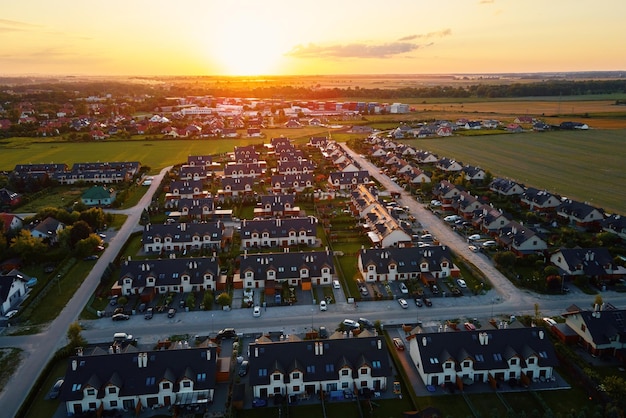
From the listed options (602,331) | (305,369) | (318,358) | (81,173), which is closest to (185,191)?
(81,173)

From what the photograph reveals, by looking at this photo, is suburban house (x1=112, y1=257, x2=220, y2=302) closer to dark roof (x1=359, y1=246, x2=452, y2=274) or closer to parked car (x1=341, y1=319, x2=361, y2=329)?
parked car (x1=341, y1=319, x2=361, y2=329)

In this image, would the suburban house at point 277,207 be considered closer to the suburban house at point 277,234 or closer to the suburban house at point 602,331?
the suburban house at point 277,234

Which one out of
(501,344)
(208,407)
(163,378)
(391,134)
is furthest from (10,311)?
(391,134)

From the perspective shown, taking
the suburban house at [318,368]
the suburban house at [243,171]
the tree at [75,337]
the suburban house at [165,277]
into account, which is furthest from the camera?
the suburban house at [243,171]

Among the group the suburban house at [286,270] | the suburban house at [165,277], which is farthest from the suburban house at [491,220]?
the suburban house at [165,277]

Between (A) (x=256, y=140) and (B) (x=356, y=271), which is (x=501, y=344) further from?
(A) (x=256, y=140)

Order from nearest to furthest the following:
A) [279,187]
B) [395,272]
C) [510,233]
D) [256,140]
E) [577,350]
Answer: [577,350]
[395,272]
[510,233]
[279,187]
[256,140]
